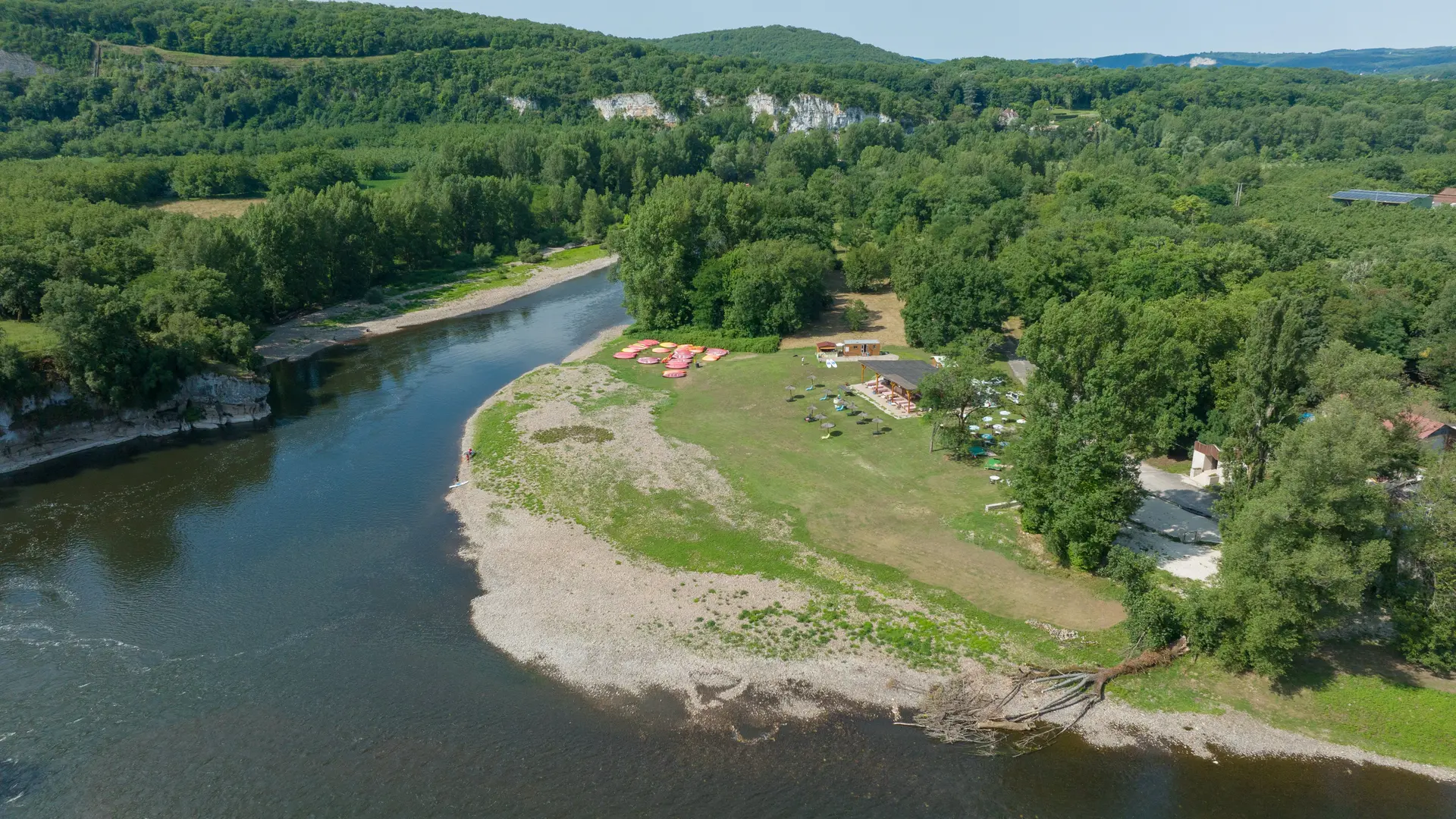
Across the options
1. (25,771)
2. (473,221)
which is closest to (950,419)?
(25,771)

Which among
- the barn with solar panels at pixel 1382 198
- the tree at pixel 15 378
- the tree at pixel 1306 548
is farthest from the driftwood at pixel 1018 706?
the barn with solar panels at pixel 1382 198

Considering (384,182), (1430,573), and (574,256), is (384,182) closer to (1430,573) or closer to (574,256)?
(574,256)

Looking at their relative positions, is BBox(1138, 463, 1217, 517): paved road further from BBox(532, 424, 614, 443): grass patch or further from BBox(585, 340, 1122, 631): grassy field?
BBox(532, 424, 614, 443): grass patch

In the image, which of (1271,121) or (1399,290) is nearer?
(1399,290)

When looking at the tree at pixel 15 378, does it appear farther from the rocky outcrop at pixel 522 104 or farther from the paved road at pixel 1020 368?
the rocky outcrop at pixel 522 104

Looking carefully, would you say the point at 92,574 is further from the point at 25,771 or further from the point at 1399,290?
the point at 1399,290

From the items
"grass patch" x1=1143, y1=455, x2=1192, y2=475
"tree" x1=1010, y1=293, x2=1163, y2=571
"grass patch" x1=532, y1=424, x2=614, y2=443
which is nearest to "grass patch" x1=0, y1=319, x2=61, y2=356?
"grass patch" x1=532, y1=424, x2=614, y2=443

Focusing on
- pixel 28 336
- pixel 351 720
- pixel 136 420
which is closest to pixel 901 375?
pixel 351 720
